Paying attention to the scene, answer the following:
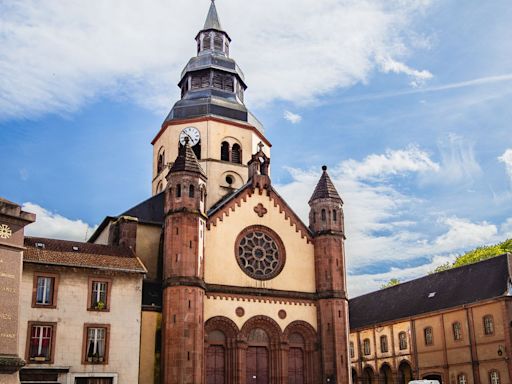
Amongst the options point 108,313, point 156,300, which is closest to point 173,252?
point 156,300

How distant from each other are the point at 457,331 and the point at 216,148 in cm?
2489

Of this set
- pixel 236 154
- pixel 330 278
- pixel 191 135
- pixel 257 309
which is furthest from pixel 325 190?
pixel 191 135

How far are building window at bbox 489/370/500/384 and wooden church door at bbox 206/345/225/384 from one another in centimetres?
2168

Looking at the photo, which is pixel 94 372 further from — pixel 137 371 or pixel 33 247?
pixel 33 247

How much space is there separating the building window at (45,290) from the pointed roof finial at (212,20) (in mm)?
34312

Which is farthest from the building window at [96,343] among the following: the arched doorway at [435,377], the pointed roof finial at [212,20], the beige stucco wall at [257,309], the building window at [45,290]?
the pointed roof finial at [212,20]

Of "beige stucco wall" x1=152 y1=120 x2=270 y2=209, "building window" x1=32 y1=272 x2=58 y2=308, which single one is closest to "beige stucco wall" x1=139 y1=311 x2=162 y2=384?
"building window" x1=32 y1=272 x2=58 y2=308

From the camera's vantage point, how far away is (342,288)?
1847 inches

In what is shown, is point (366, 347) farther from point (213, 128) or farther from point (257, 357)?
point (213, 128)

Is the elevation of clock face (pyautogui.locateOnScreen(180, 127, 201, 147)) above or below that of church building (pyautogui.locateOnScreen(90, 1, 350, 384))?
above

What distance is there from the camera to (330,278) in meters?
46.8

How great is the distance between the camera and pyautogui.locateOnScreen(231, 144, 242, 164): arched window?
5409 centimetres

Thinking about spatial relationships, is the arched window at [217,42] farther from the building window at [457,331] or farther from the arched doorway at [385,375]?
the arched doorway at [385,375]

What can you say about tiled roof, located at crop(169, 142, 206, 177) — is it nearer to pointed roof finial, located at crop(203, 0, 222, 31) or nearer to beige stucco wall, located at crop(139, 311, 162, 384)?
beige stucco wall, located at crop(139, 311, 162, 384)
